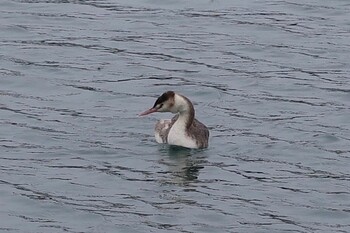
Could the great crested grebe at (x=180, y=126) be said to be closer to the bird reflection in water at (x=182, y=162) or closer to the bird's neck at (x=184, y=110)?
the bird's neck at (x=184, y=110)

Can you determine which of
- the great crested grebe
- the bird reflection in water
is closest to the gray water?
the bird reflection in water

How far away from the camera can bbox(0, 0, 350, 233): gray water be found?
66.0 ft

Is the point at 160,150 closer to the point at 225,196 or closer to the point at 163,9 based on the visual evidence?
the point at 225,196

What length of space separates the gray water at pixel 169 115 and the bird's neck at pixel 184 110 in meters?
0.40

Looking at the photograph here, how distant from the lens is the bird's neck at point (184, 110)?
2366 centimetres

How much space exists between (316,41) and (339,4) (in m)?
3.53

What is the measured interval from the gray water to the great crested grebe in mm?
178

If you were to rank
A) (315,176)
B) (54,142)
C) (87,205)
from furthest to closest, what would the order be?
(54,142) → (315,176) → (87,205)

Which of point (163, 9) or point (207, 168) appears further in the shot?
point (163, 9)

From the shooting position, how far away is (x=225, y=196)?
2080 cm

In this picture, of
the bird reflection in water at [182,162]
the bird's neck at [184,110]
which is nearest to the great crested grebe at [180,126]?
the bird's neck at [184,110]

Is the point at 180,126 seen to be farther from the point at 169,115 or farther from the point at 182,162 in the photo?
the point at 169,115

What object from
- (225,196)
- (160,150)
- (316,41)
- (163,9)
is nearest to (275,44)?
(316,41)

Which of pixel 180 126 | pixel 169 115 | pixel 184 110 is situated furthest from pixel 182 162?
pixel 169 115
